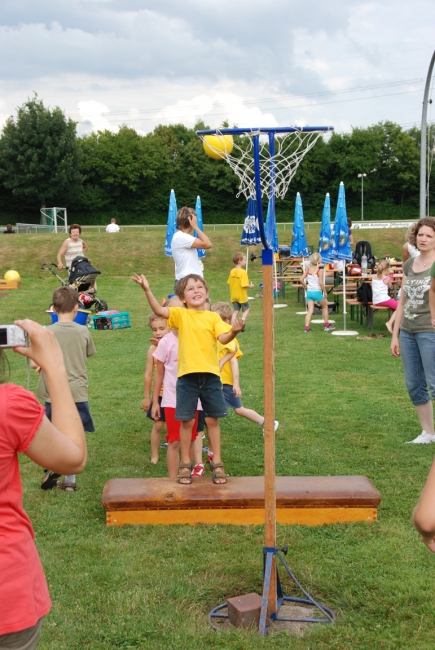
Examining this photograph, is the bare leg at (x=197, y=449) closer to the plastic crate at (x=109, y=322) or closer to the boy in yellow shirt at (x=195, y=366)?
the boy in yellow shirt at (x=195, y=366)

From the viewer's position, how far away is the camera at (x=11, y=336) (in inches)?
76.2

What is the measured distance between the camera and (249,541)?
15.4 feet

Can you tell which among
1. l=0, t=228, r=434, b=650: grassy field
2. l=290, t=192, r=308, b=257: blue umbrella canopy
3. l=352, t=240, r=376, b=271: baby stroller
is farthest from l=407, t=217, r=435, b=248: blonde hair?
l=290, t=192, r=308, b=257: blue umbrella canopy

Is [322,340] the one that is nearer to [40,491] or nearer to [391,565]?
[40,491]

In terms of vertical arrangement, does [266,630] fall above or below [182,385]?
below

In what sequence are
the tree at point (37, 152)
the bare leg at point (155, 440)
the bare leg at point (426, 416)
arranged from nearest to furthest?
1. the bare leg at point (155, 440)
2. the bare leg at point (426, 416)
3. the tree at point (37, 152)

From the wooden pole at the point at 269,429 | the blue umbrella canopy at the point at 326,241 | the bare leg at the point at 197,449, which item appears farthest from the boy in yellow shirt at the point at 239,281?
the wooden pole at the point at 269,429

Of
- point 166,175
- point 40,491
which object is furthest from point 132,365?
point 166,175

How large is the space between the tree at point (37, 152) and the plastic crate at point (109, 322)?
41.4 metres

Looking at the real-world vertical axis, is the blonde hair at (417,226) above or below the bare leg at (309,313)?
above

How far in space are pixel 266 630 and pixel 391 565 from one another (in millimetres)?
1036

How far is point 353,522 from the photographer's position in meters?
4.92

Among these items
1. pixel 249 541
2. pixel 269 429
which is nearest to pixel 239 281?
pixel 249 541

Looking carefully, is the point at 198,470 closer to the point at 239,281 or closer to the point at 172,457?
the point at 172,457
